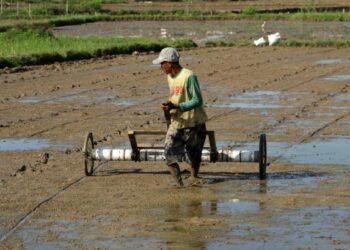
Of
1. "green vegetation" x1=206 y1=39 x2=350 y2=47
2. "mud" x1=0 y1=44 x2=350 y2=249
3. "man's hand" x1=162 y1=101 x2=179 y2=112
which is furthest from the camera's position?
"green vegetation" x1=206 y1=39 x2=350 y2=47

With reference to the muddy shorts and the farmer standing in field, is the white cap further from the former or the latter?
the muddy shorts

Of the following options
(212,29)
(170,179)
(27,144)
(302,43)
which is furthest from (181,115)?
(212,29)

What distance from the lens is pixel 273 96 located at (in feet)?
53.3

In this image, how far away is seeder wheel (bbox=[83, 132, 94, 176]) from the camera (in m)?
8.91

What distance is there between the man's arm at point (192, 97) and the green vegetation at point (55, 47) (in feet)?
44.5

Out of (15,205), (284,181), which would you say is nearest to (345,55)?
(284,181)

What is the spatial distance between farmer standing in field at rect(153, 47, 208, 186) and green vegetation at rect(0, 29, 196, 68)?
13456 mm

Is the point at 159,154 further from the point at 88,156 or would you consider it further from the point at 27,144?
the point at 27,144

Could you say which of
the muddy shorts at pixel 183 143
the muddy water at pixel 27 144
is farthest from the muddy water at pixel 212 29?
the muddy shorts at pixel 183 143

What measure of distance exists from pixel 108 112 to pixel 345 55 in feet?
43.2

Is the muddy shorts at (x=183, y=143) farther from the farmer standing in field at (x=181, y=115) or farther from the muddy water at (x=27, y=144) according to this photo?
the muddy water at (x=27, y=144)

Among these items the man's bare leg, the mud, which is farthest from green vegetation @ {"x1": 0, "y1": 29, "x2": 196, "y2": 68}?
the man's bare leg

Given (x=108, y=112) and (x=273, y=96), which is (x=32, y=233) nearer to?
(x=108, y=112)

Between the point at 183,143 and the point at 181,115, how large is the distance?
245mm
